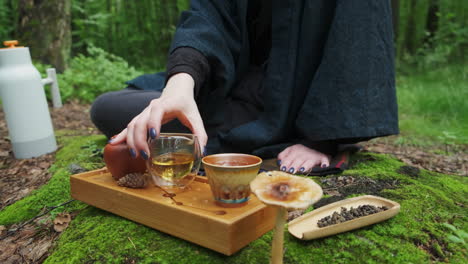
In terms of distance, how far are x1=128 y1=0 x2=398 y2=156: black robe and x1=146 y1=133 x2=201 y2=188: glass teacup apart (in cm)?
64

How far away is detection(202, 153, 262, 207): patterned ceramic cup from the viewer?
3.39 ft

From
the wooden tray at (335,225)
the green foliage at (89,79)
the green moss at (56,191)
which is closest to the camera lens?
the wooden tray at (335,225)

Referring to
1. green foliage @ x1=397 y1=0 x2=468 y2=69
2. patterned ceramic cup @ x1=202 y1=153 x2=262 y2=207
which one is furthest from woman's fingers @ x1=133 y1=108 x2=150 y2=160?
green foliage @ x1=397 y1=0 x2=468 y2=69

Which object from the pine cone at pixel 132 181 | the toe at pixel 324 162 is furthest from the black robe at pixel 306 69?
the pine cone at pixel 132 181

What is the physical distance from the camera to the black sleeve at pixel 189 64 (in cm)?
166

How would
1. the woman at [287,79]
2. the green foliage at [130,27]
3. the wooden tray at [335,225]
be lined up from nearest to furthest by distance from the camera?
the wooden tray at [335,225]
the woman at [287,79]
the green foliage at [130,27]

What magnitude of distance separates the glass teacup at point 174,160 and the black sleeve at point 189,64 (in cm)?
43

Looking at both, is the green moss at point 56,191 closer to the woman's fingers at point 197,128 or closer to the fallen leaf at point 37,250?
the fallen leaf at point 37,250

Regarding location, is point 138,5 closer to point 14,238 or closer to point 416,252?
point 14,238

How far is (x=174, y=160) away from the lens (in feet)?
4.29

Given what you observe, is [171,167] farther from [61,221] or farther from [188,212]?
[61,221]

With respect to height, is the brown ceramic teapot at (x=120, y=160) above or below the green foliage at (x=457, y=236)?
above

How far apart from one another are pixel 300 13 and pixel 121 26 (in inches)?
272

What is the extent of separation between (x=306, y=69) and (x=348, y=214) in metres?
0.94
